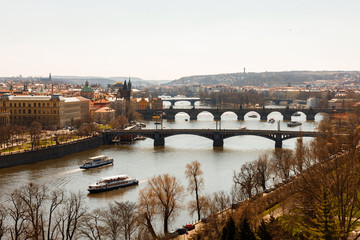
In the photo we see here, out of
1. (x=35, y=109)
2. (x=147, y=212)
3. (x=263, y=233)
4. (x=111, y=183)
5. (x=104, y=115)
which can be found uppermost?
(x=35, y=109)

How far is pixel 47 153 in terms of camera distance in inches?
1400

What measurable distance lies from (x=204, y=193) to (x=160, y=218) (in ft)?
14.4

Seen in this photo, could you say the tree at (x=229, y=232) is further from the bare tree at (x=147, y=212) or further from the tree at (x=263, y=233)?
the bare tree at (x=147, y=212)

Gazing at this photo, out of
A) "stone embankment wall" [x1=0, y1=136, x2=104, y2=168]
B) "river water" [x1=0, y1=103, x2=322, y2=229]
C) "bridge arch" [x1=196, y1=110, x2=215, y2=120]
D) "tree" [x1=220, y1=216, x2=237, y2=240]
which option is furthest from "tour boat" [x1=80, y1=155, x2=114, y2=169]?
"bridge arch" [x1=196, y1=110, x2=215, y2=120]

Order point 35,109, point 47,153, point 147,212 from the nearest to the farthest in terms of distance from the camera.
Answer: point 147,212 → point 47,153 → point 35,109

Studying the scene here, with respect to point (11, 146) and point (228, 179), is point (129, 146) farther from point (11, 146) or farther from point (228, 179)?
point (228, 179)

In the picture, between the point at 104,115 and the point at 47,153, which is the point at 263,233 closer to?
the point at 47,153

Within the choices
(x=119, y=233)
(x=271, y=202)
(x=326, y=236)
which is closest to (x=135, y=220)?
(x=119, y=233)

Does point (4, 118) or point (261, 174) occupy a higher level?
point (4, 118)

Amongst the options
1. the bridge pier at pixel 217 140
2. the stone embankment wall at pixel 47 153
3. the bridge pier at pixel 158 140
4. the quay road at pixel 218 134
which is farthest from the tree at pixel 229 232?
the bridge pier at pixel 158 140

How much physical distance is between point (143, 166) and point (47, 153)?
6.88m

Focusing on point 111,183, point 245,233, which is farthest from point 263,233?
point 111,183

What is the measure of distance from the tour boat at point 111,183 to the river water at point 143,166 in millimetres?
339

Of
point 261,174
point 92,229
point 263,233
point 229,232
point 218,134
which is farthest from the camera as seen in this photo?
point 218,134
